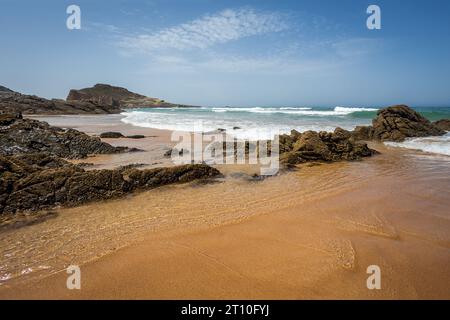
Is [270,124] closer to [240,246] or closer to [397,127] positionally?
[397,127]

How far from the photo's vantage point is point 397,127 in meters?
15.1

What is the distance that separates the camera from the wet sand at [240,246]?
2.76 metres

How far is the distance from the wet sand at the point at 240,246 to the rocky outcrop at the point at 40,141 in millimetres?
5256

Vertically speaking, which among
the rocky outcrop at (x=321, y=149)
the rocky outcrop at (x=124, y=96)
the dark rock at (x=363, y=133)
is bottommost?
the rocky outcrop at (x=321, y=149)

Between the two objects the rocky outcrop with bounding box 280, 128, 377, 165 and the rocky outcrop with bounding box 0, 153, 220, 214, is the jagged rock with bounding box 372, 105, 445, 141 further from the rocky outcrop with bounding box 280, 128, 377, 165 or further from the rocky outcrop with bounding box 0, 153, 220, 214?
the rocky outcrop with bounding box 0, 153, 220, 214

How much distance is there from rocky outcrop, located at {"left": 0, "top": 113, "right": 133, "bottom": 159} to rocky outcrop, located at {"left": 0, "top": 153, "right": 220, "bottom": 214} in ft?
13.3

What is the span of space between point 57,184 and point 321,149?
726 cm

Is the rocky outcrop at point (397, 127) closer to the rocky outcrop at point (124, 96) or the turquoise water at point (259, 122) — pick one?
the turquoise water at point (259, 122)

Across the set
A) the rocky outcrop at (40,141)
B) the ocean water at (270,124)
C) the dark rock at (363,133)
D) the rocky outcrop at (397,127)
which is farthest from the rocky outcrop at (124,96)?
the rocky outcrop at (40,141)

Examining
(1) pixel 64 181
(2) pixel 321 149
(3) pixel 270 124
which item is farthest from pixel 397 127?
(1) pixel 64 181

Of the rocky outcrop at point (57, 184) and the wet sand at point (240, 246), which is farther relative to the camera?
the rocky outcrop at point (57, 184)

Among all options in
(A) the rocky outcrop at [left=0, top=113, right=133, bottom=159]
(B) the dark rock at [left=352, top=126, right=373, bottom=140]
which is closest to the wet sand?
(A) the rocky outcrop at [left=0, top=113, right=133, bottom=159]

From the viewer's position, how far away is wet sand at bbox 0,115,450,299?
109 inches
